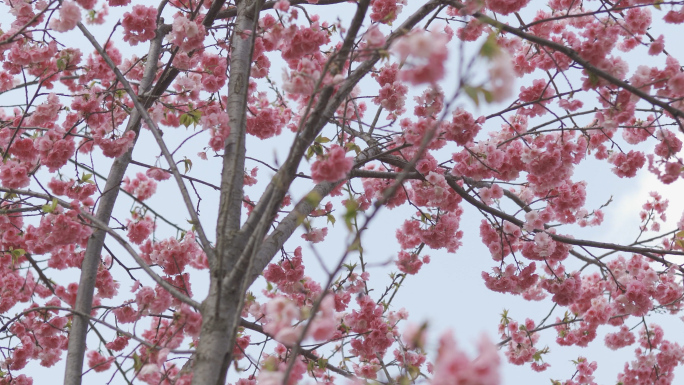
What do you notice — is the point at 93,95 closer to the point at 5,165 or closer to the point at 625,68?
the point at 5,165

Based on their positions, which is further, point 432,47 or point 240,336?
point 240,336

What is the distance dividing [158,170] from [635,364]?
5016 mm

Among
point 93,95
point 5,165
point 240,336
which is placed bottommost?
point 240,336

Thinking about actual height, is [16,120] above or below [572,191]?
above

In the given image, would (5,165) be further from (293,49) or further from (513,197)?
(513,197)

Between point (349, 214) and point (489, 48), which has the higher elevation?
point (489, 48)

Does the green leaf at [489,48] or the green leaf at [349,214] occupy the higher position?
the green leaf at [489,48]

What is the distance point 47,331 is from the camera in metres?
4.56

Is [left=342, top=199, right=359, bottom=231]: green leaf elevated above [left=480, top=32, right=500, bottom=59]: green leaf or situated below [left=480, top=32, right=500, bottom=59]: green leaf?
below

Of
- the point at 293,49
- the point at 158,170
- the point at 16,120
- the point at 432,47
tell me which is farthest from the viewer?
the point at 16,120

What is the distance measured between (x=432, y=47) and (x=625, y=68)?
2.45 metres

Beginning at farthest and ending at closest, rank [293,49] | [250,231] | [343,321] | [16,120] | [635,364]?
[635,364], [343,321], [16,120], [293,49], [250,231]

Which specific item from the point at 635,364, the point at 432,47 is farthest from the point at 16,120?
the point at 635,364

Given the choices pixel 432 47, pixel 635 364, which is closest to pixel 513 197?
pixel 635 364
